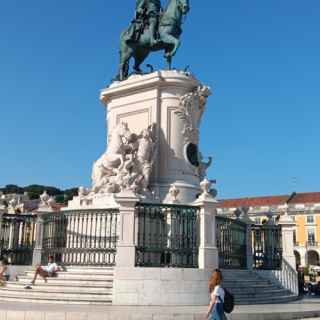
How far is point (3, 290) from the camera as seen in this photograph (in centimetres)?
1368

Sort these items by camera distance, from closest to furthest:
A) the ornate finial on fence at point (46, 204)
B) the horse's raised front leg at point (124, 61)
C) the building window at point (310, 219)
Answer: the ornate finial on fence at point (46, 204) → the horse's raised front leg at point (124, 61) → the building window at point (310, 219)

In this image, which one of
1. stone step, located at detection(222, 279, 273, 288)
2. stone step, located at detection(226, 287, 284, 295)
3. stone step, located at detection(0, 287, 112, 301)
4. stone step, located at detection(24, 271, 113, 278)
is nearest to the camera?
stone step, located at detection(0, 287, 112, 301)

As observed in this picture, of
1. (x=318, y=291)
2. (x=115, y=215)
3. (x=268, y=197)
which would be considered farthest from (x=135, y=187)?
(x=268, y=197)

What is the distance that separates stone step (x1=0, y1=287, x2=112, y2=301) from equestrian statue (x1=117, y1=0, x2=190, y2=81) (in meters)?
9.93

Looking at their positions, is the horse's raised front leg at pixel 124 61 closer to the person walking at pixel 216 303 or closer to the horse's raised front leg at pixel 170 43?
the horse's raised front leg at pixel 170 43

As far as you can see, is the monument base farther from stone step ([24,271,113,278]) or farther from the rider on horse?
the rider on horse

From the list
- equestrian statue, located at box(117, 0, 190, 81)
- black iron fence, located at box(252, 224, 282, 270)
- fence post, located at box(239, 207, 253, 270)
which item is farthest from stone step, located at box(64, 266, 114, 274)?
equestrian statue, located at box(117, 0, 190, 81)

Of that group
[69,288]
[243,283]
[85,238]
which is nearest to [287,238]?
A: [243,283]

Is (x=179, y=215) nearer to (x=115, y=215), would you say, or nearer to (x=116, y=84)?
(x=115, y=215)

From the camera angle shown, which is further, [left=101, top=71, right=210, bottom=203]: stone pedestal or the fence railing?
[left=101, top=71, right=210, bottom=203]: stone pedestal

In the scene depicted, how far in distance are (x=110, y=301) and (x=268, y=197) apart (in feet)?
213

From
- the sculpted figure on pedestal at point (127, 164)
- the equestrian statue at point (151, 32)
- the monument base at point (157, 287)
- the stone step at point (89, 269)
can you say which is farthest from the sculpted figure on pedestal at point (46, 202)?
the monument base at point (157, 287)

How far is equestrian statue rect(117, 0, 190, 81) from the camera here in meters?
Answer: 18.9

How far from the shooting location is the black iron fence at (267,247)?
1838 cm
